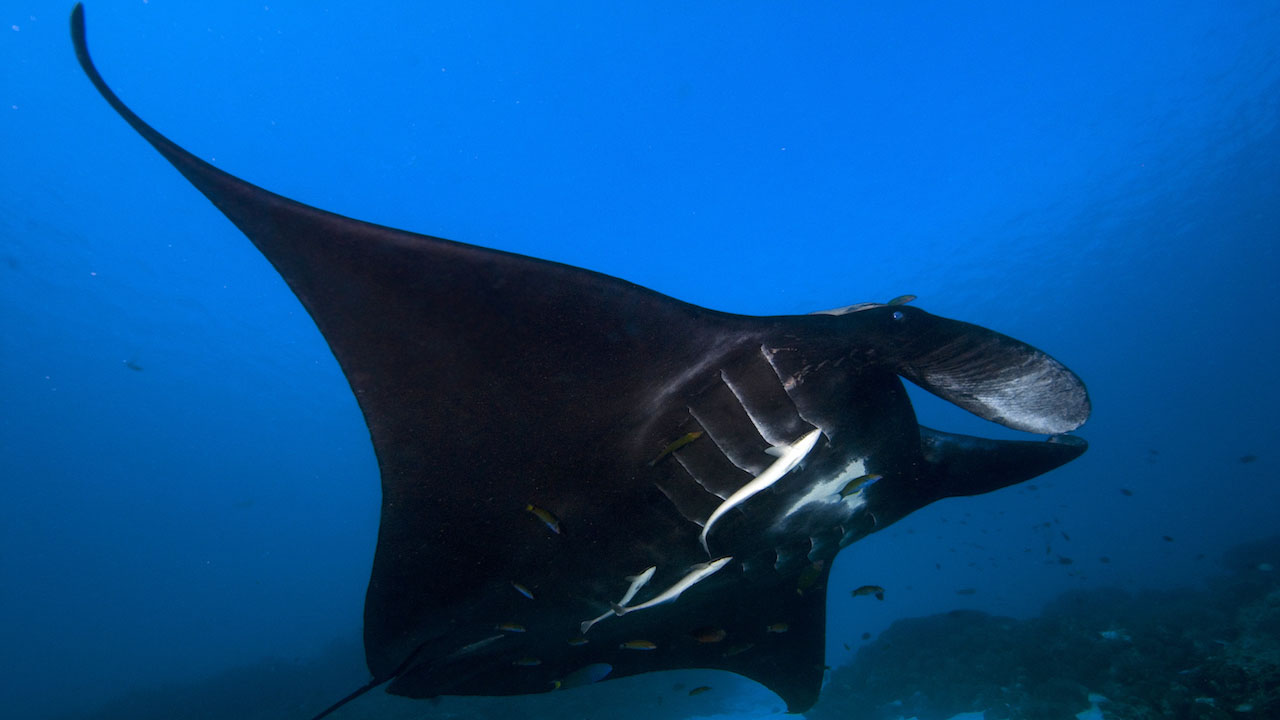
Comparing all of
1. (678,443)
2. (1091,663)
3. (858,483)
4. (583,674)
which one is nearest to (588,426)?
(678,443)

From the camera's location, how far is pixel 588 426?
1.95 m

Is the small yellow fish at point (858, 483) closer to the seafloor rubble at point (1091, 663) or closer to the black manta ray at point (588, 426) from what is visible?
the black manta ray at point (588, 426)

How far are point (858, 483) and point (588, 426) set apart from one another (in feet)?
4.43

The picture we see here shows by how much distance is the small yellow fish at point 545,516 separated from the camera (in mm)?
2070

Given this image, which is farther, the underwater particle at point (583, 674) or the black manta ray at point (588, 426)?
the underwater particle at point (583, 674)

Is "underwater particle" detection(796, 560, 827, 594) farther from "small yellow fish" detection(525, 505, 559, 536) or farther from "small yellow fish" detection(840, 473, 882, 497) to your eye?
"small yellow fish" detection(525, 505, 559, 536)

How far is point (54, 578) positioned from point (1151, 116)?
94.7m

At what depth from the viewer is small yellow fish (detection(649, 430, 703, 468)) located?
1938 mm

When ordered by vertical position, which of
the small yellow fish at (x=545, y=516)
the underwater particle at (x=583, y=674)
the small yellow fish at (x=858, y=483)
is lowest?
the underwater particle at (x=583, y=674)

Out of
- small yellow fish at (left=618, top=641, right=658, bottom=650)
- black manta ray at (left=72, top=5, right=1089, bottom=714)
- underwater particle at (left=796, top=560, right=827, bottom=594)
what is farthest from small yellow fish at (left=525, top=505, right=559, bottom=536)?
underwater particle at (left=796, top=560, right=827, bottom=594)

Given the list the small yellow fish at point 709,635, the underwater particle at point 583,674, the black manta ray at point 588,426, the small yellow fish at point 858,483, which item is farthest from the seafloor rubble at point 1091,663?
the underwater particle at point 583,674

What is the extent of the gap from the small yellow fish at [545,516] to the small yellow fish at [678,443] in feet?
1.60

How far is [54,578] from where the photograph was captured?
50438 mm

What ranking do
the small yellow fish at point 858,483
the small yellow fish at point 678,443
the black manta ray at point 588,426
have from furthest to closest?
the small yellow fish at point 858,483, the small yellow fish at point 678,443, the black manta ray at point 588,426
